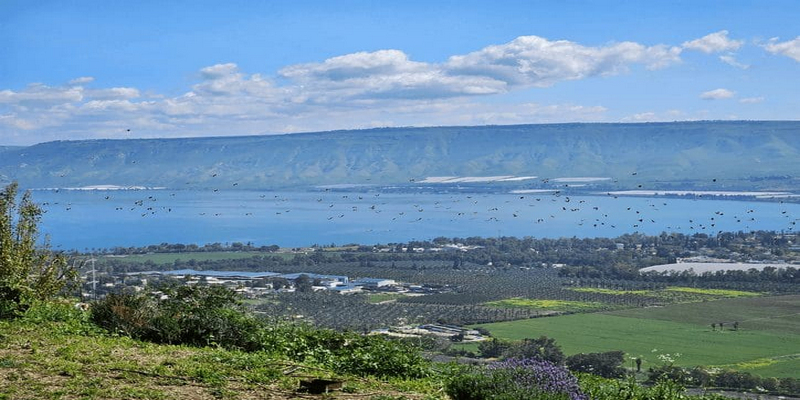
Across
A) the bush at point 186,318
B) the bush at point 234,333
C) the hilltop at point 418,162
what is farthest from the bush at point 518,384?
the hilltop at point 418,162

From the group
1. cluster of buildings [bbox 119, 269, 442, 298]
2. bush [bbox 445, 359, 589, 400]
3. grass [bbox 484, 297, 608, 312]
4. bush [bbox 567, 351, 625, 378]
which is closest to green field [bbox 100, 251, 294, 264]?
cluster of buildings [bbox 119, 269, 442, 298]

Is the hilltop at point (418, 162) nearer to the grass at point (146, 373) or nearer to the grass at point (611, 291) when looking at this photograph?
the grass at point (611, 291)

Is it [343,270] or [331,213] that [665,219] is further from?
[343,270]

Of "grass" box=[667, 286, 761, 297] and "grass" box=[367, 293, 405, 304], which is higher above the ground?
"grass" box=[367, 293, 405, 304]

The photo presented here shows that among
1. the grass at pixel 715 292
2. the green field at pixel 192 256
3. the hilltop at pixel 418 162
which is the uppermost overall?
the hilltop at pixel 418 162

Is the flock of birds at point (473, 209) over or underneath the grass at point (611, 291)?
over

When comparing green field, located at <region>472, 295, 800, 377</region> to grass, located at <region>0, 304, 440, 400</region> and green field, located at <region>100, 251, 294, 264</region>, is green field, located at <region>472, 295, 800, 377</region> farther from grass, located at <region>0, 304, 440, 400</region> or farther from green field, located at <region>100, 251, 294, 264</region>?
green field, located at <region>100, 251, 294, 264</region>

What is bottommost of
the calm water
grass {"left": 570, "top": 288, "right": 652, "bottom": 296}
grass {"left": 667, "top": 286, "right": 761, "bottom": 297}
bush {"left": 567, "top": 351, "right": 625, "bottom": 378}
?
grass {"left": 570, "top": 288, "right": 652, "bottom": 296}

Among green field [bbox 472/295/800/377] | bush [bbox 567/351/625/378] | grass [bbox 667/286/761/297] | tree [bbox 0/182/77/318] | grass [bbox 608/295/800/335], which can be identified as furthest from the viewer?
grass [bbox 667/286/761/297]
